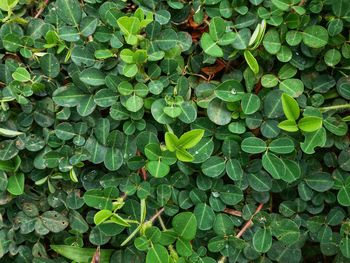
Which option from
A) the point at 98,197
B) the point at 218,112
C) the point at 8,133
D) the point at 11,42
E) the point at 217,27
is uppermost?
the point at 217,27

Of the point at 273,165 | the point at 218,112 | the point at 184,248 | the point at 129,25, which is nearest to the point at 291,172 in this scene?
the point at 273,165

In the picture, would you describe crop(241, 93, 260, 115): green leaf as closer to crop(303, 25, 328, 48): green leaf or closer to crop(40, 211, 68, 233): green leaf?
crop(303, 25, 328, 48): green leaf

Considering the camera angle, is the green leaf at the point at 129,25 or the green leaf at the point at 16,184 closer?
the green leaf at the point at 129,25

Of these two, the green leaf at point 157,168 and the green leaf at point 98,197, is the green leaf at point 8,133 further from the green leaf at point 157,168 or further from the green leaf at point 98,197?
the green leaf at point 157,168

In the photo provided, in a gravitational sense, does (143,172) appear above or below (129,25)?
below

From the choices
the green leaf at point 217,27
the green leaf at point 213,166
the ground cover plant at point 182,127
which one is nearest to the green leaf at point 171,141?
the ground cover plant at point 182,127

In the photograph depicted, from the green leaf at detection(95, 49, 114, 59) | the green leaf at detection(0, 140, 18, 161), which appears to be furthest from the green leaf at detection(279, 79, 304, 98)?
the green leaf at detection(0, 140, 18, 161)

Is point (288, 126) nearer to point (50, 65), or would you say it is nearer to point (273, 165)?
point (273, 165)
